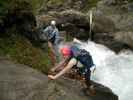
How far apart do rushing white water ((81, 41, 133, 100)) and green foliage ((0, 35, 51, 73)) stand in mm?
4742

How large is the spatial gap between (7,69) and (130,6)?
1904cm

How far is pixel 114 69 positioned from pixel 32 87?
10.9m

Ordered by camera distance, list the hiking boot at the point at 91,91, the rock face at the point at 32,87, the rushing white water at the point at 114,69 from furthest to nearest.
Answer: the rushing white water at the point at 114,69 → the hiking boot at the point at 91,91 → the rock face at the point at 32,87

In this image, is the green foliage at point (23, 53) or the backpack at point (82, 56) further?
the green foliage at point (23, 53)

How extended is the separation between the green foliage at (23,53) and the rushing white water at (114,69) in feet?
15.6

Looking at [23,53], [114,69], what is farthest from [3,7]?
[114,69]

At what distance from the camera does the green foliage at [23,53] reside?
10877 mm

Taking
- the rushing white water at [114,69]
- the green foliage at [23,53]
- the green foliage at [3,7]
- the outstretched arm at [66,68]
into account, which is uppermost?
the green foliage at [3,7]

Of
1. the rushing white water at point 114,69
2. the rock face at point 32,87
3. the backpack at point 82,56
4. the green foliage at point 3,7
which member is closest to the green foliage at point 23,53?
the green foliage at point 3,7

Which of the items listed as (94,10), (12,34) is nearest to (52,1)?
(94,10)

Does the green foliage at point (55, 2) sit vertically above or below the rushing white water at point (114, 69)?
above

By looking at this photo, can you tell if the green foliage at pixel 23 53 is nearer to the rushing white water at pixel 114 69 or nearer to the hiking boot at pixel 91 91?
the hiking boot at pixel 91 91

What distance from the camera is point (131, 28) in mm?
23500

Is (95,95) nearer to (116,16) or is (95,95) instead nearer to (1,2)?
(1,2)
